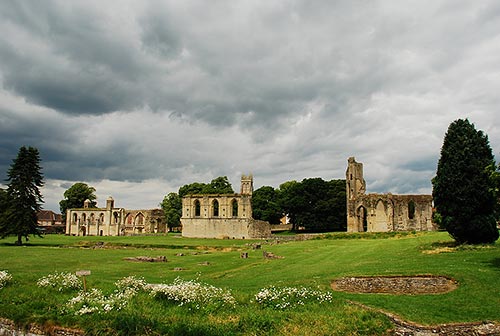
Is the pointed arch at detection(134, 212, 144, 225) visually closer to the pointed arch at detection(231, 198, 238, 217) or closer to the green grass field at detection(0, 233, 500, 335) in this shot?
the pointed arch at detection(231, 198, 238, 217)

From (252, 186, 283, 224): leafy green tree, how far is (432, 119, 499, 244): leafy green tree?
5919 centimetres

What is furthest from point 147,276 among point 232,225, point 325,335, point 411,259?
point 232,225

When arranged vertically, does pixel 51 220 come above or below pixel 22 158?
below

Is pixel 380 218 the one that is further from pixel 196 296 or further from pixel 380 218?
pixel 196 296

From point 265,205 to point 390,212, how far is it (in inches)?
1210

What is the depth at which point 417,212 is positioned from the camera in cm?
5741

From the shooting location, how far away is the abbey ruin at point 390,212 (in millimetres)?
57031

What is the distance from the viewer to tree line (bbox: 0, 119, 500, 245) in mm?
21516

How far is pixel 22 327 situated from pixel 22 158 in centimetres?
4005

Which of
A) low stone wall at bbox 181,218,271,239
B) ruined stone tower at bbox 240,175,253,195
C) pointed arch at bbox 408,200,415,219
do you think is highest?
ruined stone tower at bbox 240,175,253,195

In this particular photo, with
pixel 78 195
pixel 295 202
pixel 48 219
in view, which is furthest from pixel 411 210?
pixel 48 219

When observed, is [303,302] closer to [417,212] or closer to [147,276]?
[147,276]

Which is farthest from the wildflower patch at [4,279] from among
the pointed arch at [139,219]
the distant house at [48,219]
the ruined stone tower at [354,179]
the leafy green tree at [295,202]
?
the distant house at [48,219]

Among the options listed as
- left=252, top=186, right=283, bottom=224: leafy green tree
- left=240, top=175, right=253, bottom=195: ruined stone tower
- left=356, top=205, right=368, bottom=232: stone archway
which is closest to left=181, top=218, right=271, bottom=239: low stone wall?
left=240, top=175, right=253, bottom=195: ruined stone tower
